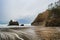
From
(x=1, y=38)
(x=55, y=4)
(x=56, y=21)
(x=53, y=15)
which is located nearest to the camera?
(x=1, y=38)

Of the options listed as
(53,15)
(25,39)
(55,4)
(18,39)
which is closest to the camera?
(18,39)

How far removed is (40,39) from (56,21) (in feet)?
99.1

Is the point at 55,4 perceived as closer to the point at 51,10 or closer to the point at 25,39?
the point at 51,10

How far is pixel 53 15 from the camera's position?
45.1 meters

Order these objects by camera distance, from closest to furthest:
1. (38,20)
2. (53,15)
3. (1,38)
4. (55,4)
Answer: (1,38), (53,15), (55,4), (38,20)

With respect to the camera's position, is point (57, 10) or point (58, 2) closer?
point (57, 10)

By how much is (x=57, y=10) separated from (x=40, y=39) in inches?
1330

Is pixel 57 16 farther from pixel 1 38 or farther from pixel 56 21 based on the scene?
pixel 1 38

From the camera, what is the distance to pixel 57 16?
43406 mm

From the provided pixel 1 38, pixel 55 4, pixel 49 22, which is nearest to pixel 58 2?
pixel 55 4

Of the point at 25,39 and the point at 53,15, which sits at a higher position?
the point at 53,15

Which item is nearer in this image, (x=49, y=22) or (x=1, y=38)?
(x=1, y=38)

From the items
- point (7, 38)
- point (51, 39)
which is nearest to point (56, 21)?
point (51, 39)

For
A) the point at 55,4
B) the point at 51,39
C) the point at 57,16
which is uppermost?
the point at 55,4
